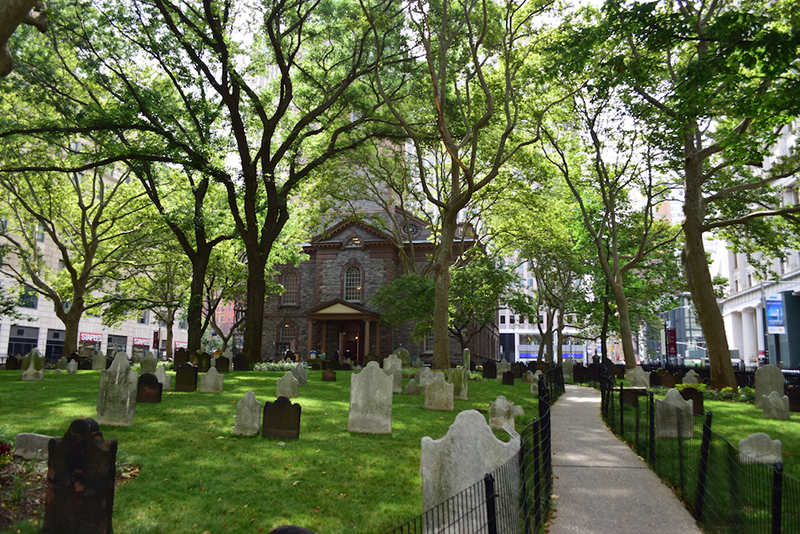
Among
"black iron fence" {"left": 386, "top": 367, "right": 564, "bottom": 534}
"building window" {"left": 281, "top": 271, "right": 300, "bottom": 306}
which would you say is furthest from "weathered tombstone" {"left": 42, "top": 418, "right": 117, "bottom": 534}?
"building window" {"left": 281, "top": 271, "right": 300, "bottom": 306}

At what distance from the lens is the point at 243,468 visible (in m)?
6.86

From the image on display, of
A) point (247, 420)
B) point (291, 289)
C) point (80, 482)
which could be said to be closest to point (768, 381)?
point (247, 420)

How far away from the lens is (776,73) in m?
10.1

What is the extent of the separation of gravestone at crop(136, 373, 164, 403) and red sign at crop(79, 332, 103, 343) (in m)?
42.9

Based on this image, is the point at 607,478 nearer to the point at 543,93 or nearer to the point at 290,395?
the point at 290,395

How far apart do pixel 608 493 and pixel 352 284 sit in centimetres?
3714

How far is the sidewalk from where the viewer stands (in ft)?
19.5

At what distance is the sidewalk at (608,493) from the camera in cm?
594

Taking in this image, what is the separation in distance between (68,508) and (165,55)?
18854 mm

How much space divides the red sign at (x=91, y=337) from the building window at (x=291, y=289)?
18699mm

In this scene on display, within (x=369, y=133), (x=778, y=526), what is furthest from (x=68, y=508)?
(x=369, y=133)

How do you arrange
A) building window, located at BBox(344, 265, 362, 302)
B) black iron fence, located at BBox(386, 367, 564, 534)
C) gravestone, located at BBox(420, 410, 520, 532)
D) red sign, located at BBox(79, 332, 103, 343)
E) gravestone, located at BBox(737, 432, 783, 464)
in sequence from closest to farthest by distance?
black iron fence, located at BBox(386, 367, 564, 534) < gravestone, located at BBox(420, 410, 520, 532) < gravestone, located at BBox(737, 432, 783, 464) < building window, located at BBox(344, 265, 362, 302) < red sign, located at BBox(79, 332, 103, 343)

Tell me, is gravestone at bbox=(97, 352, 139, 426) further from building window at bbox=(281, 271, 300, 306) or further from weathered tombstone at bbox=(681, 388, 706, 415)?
building window at bbox=(281, 271, 300, 306)

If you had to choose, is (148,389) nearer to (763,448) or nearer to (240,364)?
(240,364)
